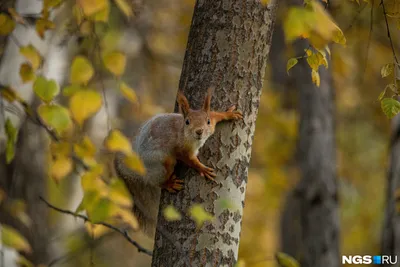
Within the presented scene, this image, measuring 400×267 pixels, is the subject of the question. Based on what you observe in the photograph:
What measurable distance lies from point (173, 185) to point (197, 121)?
Result: 0.26 m

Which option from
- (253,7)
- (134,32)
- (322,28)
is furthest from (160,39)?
(322,28)

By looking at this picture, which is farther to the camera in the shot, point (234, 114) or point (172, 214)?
point (234, 114)

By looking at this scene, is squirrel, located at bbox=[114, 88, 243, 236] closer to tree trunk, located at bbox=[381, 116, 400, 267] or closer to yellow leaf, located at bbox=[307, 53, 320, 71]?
yellow leaf, located at bbox=[307, 53, 320, 71]

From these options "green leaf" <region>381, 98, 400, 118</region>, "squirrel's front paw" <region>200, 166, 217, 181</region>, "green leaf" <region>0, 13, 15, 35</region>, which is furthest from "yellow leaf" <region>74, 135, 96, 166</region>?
"green leaf" <region>381, 98, 400, 118</region>

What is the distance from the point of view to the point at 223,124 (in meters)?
2.45

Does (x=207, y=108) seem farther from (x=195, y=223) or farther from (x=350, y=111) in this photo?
(x=350, y=111)

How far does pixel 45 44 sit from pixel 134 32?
2.88m

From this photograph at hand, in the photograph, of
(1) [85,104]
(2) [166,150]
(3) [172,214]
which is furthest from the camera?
(2) [166,150]

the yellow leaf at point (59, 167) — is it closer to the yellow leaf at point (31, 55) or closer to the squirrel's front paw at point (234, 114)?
the yellow leaf at point (31, 55)

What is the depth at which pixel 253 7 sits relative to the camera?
244 centimetres

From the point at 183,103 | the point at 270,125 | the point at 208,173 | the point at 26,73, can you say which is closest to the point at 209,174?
the point at 208,173

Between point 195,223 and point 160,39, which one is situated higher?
point 160,39

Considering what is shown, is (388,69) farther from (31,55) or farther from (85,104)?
(31,55)

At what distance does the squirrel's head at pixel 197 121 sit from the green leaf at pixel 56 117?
44 centimetres
